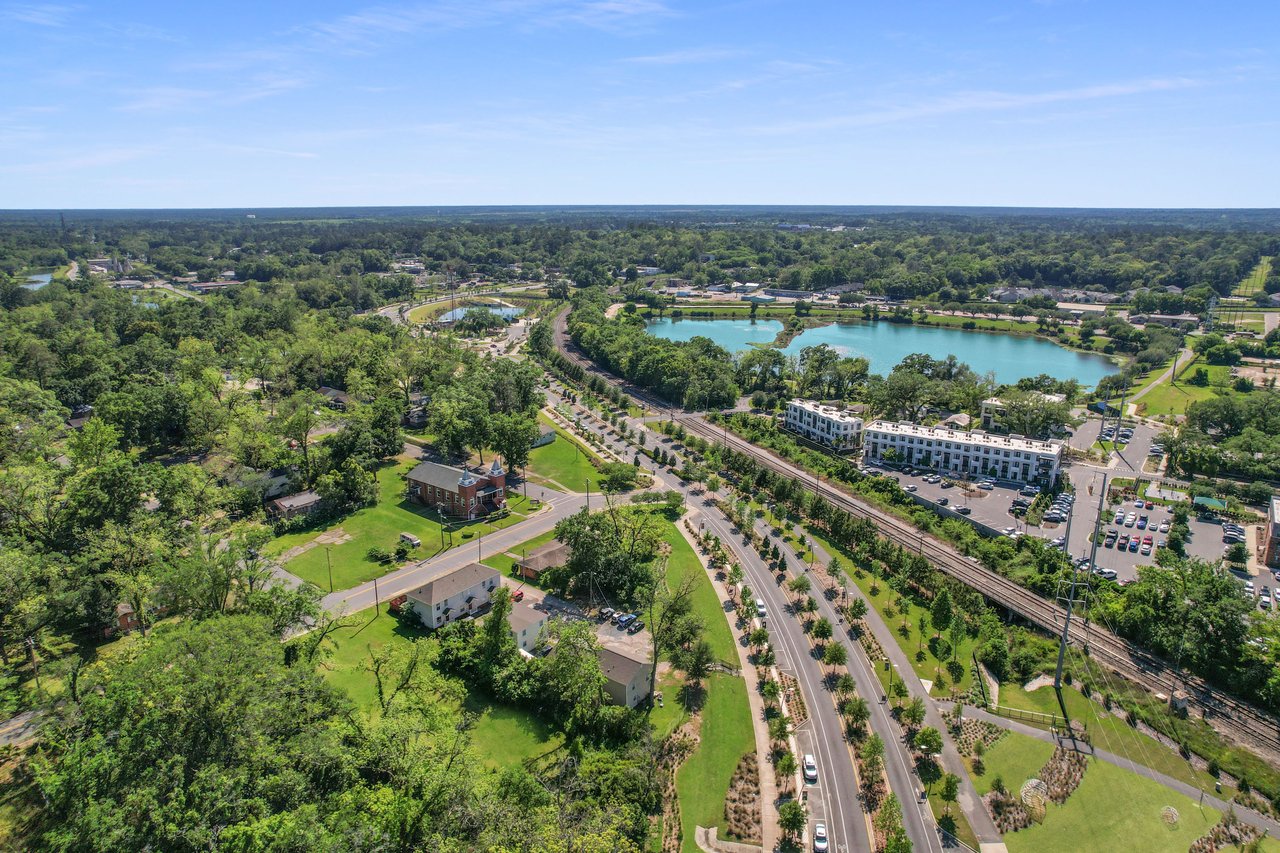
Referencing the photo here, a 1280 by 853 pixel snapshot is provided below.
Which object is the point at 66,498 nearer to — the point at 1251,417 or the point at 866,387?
the point at 866,387

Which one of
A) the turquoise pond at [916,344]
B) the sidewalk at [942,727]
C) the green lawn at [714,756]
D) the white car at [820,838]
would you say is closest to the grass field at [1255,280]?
the turquoise pond at [916,344]

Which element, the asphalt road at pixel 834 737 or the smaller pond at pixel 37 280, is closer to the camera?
the asphalt road at pixel 834 737

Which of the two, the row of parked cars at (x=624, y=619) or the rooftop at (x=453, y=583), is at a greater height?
the rooftop at (x=453, y=583)

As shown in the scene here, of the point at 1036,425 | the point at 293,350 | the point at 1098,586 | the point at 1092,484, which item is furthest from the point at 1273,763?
the point at 293,350

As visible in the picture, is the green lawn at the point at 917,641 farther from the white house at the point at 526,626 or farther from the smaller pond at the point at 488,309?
the smaller pond at the point at 488,309

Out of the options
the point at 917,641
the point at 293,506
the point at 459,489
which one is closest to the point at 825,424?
the point at 917,641

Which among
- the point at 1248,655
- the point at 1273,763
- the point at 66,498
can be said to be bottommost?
the point at 1273,763
